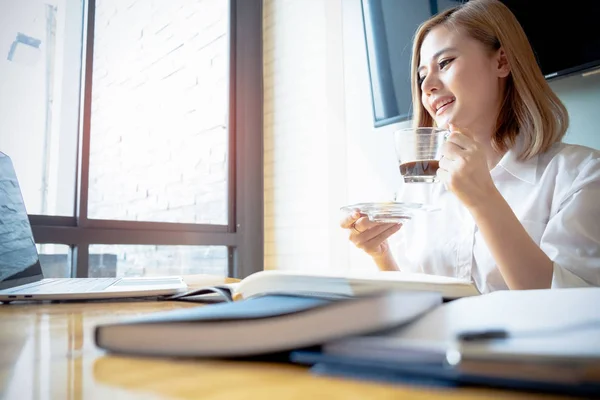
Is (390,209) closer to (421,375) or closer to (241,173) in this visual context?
(421,375)

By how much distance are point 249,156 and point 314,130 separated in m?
0.47

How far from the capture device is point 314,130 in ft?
8.09

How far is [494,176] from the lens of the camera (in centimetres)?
124

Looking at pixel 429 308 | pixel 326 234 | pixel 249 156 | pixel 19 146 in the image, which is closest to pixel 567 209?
pixel 429 308

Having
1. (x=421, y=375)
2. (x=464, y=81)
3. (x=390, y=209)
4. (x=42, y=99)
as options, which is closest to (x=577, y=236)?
(x=390, y=209)

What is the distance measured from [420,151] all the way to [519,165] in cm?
33

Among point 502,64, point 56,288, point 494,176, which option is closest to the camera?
point 56,288

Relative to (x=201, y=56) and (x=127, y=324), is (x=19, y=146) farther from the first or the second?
(x=127, y=324)

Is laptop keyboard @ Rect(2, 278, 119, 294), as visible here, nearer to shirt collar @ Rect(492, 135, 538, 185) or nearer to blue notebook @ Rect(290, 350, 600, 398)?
blue notebook @ Rect(290, 350, 600, 398)

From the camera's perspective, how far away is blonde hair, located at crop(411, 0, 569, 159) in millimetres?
1204

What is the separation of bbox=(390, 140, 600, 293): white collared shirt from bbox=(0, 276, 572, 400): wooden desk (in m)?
0.81

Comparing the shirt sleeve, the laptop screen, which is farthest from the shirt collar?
the laptop screen

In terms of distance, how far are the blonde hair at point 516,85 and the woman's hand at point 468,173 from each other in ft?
1.04

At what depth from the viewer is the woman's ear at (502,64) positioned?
1340mm
